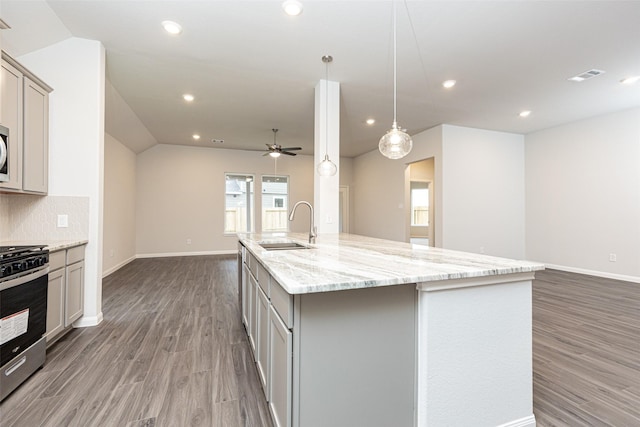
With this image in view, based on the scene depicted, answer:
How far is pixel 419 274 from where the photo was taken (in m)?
1.25

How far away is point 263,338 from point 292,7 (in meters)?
2.54

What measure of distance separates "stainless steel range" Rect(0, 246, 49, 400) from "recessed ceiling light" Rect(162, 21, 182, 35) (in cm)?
213

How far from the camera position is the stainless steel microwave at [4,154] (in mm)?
2097

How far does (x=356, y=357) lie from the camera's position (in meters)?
1.24

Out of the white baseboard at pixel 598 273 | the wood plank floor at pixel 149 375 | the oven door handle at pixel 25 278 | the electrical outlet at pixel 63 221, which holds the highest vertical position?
the electrical outlet at pixel 63 221

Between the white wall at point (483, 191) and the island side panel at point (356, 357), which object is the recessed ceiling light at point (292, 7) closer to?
the island side panel at point (356, 357)

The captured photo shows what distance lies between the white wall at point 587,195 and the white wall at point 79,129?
7419 millimetres

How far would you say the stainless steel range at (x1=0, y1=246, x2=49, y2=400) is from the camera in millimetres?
1656

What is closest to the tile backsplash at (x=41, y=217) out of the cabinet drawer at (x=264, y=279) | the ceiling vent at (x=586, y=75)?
the cabinet drawer at (x=264, y=279)

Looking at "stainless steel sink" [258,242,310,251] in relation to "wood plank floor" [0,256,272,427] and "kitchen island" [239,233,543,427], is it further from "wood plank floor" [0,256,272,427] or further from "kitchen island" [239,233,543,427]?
"kitchen island" [239,233,543,427]

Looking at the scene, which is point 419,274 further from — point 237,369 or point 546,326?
point 546,326

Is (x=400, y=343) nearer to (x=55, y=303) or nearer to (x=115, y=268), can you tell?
(x=55, y=303)

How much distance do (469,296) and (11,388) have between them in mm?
2699

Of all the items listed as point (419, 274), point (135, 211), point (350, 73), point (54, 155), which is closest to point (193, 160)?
point (135, 211)
